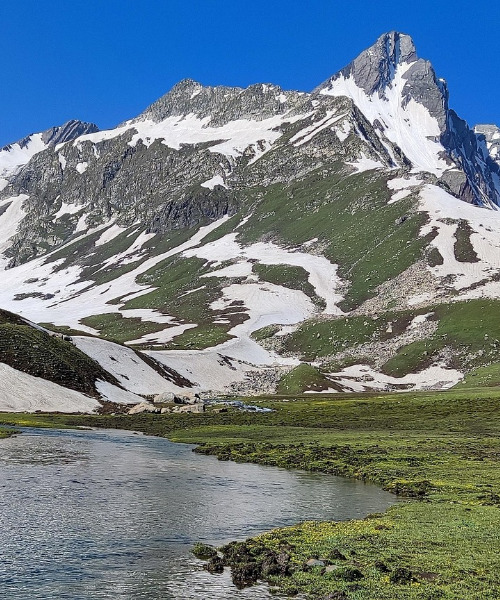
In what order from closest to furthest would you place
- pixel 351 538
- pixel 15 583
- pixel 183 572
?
1. pixel 15 583
2. pixel 183 572
3. pixel 351 538

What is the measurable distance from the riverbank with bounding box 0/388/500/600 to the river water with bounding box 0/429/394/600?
3.11 metres

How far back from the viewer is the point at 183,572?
2681cm

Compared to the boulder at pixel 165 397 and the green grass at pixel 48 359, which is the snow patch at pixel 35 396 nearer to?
the green grass at pixel 48 359

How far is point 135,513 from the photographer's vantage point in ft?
125

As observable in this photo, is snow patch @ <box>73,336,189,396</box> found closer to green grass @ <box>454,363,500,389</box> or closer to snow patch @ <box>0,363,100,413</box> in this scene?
snow patch @ <box>0,363,100,413</box>

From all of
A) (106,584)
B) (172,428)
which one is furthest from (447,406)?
(106,584)

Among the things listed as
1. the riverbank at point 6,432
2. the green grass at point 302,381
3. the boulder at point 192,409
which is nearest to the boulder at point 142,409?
the boulder at point 192,409

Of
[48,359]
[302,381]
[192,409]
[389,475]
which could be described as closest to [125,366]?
[48,359]

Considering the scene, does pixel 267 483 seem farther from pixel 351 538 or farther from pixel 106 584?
pixel 106 584

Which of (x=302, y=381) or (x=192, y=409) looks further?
(x=302, y=381)

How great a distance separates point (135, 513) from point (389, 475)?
24.6 meters

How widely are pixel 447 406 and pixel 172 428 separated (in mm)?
52960

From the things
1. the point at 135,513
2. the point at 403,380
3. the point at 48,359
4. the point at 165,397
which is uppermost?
the point at 403,380

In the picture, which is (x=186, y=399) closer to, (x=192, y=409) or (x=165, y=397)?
(x=165, y=397)
